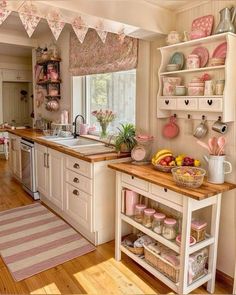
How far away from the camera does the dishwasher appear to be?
365cm

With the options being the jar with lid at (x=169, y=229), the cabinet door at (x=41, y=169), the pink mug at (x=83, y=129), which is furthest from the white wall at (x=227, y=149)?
the cabinet door at (x=41, y=169)

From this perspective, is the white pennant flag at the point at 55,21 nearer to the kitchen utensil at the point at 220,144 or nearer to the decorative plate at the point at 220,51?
the decorative plate at the point at 220,51

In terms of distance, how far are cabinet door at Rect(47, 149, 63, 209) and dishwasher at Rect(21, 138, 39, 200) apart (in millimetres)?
472

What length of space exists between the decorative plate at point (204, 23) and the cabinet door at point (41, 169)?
2189 mm

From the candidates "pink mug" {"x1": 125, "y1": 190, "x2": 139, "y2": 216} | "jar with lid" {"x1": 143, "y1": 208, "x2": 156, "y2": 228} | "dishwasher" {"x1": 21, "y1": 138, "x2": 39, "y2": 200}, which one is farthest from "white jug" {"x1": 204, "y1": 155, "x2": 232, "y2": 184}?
"dishwasher" {"x1": 21, "y1": 138, "x2": 39, "y2": 200}

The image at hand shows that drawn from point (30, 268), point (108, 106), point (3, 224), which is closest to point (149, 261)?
point (30, 268)

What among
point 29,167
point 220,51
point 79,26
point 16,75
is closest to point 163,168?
point 220,51

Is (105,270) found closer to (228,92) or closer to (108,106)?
(228,92)

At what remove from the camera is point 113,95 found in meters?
3.31

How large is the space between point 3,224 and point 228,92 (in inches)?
103

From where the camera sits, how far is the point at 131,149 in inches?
103

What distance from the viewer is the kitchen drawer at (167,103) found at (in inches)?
87.4

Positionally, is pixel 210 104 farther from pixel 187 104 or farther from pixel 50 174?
pixel 50 174

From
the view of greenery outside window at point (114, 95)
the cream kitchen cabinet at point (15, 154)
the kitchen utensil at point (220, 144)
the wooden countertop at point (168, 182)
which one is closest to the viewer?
the wooden countertop at point (168, 182)
